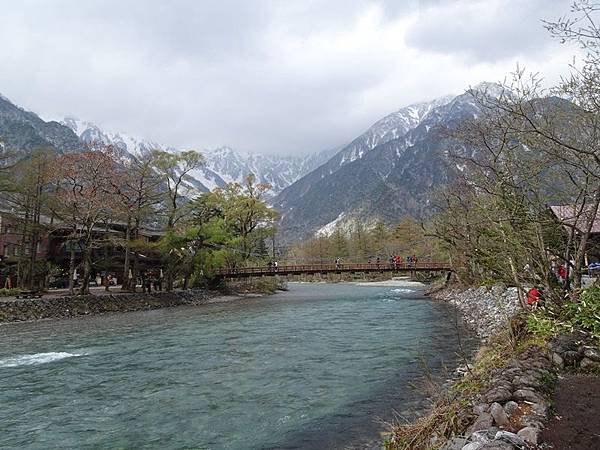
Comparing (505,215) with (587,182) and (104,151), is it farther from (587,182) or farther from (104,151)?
(104,151)

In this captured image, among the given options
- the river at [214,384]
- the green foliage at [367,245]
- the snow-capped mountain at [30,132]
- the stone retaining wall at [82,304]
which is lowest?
the river at [214,384]

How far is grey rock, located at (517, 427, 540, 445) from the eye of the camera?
468 cm

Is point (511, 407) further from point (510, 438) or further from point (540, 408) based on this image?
point (510, 438)

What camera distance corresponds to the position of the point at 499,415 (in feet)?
17.6

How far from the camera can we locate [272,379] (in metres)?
11.0

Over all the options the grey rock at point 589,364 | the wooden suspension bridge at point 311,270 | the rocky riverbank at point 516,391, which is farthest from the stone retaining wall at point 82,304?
the grey rock at point 589,364

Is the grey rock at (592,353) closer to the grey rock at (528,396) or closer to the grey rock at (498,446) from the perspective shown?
the grey rock at (528,396)

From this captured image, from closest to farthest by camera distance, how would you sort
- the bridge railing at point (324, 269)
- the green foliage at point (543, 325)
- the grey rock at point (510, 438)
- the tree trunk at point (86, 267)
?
the grey rock at point (510, 438) < the green foliage at point (543, 325) < the tree trunk at point (86, 267) < the bridge railing at point (324, 269)

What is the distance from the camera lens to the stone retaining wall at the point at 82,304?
24.8 m

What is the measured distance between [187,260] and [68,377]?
28.3 m

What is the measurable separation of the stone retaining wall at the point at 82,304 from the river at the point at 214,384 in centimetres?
487

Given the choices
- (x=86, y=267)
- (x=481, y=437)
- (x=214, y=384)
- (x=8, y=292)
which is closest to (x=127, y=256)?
(x=86, y=267)

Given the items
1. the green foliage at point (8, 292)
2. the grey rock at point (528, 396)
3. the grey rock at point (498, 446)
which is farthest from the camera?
the green foliage at point (8, 292)

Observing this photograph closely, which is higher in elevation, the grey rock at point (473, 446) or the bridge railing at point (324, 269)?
the bridge railing at point (324, 269)
